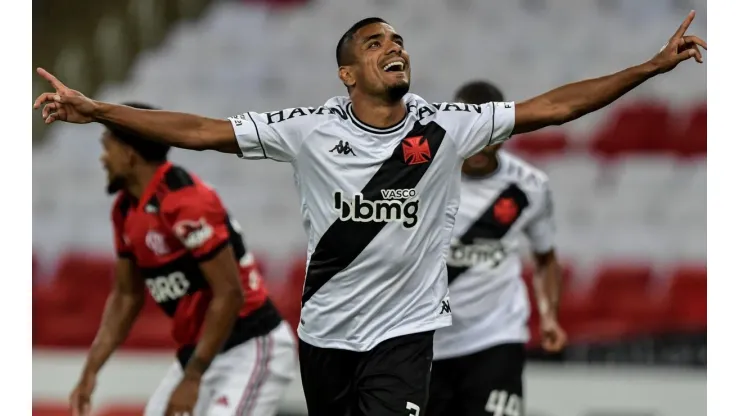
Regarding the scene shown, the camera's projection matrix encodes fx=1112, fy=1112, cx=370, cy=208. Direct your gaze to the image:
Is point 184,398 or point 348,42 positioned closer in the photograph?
point 348,42

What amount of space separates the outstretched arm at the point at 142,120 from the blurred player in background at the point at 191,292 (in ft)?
2.45

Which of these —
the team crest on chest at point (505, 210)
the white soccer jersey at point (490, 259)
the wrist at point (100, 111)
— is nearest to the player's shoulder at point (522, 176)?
the white soccer jersey at point (490, 259)

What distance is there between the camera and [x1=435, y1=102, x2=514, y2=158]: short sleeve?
3986mm

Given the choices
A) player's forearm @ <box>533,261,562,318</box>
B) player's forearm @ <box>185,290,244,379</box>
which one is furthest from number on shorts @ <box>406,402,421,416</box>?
player's forearm @ <box>533,261,562,318</box>

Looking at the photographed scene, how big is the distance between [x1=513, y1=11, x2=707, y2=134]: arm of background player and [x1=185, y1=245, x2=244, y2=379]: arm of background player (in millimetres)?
1316

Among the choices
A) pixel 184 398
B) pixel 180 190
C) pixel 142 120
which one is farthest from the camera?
pixel 180 190

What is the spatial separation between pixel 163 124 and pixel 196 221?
835 millimetres

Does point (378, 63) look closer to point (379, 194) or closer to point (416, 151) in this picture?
point (416, 151)

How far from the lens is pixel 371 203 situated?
3.88m

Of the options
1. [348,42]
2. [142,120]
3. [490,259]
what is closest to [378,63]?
[348,42]

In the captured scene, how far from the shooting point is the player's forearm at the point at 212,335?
441cm

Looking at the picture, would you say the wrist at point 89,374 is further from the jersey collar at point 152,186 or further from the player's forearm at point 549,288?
the player's forearm at point 549,288

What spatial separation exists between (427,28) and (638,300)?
3560mm

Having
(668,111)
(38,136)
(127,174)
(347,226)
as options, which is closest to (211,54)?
(38,136)
